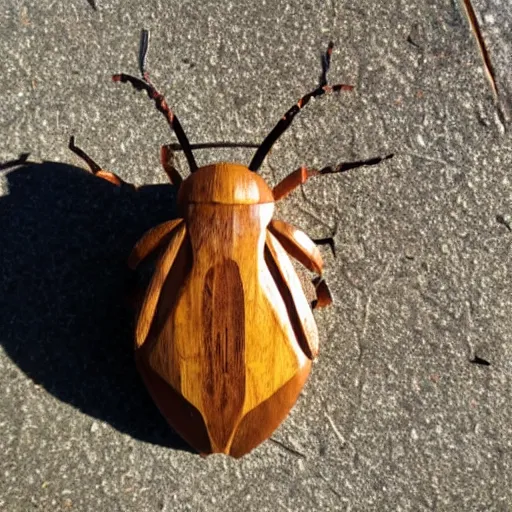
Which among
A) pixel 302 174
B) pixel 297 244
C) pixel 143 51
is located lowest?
pixel 297 244

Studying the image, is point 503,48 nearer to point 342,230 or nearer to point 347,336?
point 342,230

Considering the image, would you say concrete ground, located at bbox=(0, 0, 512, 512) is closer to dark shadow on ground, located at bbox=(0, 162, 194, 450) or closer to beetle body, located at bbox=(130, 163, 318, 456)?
dark shadow on ground, located at bbox=(0, 162, 194, 450)

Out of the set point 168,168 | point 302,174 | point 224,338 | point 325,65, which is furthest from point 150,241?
point 325,65

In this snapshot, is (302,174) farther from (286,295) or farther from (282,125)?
(286,295)

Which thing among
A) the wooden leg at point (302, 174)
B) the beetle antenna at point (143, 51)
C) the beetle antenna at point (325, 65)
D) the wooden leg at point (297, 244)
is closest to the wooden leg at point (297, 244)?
the wooden leg at point (297, 244)

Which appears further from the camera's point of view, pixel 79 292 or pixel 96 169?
pixel 79 292

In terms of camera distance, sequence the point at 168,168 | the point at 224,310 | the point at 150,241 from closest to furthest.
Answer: the point at 224,310 → the point at 150,241 → the point at 168,168

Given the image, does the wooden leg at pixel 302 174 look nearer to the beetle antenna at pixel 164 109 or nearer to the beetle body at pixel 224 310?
the beetle body at pixel 224 310

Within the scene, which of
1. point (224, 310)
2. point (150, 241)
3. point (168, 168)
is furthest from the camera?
point (168, 168)

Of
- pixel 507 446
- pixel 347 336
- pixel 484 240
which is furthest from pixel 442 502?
pixel 484 240
